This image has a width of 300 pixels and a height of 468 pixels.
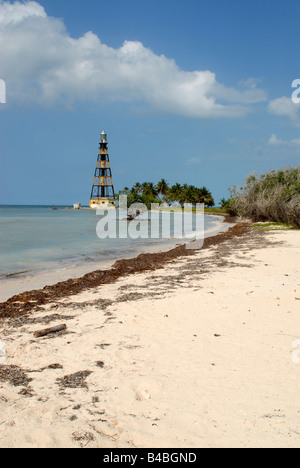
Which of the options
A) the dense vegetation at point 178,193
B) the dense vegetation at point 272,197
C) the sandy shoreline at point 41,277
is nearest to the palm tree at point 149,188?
the dense vegetation at point 178,193

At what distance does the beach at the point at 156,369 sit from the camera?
3.11 m

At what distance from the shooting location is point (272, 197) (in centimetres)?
3544

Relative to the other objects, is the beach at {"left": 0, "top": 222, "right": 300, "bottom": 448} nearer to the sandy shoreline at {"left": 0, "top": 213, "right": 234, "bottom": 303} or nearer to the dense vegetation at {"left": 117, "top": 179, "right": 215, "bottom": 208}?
the sandy shoreline at {"left": 0, "top": 213, "right": 234, "bottom": 303}

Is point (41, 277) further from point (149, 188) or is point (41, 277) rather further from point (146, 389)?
point (149, 188)

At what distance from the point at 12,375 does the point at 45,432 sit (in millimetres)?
1306

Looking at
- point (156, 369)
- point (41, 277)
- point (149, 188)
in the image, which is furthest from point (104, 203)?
point (156, 369)

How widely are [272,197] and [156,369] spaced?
34.0 m

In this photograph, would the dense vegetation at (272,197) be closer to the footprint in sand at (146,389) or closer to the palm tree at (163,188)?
the footprint in sand at (146,389)

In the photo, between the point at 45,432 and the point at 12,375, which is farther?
the point at 12,375

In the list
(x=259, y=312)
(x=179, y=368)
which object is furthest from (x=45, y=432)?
(x=259, y=312)

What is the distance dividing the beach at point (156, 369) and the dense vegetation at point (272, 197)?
2081 centimetres

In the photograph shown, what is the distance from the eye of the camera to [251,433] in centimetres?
304

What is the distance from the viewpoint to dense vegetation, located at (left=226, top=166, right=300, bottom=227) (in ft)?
90.2
